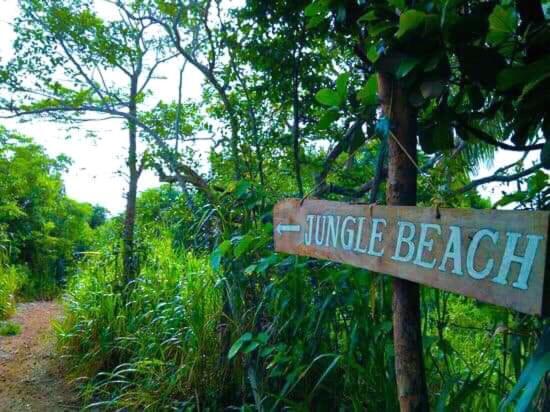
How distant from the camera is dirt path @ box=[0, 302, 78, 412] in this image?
105 inches

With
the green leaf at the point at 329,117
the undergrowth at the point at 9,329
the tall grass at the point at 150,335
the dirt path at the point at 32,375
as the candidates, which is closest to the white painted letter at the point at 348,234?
the green leaf at the point at 329,117

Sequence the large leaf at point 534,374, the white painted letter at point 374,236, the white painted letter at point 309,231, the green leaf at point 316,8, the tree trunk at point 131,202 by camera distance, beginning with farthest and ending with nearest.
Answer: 1. the tree trunk at point 131,202
2. the white painted letter at point 309,231
3. the green leaf at point 316,8
4. the white painted letter at point 374,236
5. the large leaf at point 534,374

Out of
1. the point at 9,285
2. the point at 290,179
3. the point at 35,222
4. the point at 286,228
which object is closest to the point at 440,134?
the point at 286,228

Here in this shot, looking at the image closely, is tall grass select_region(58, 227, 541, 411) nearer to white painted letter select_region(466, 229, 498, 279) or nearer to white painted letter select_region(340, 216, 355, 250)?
white painted letter select_region(340, 216, 355, 250)

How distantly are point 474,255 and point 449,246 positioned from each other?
0.05 metres

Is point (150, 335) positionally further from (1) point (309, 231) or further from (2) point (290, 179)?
(1) point (309, 231)

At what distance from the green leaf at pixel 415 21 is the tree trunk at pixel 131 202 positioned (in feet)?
10.1

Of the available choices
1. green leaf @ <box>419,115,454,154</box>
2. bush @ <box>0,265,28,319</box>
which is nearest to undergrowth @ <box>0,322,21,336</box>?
bush @ <box>0,265,28,319</box>

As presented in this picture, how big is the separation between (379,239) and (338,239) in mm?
138

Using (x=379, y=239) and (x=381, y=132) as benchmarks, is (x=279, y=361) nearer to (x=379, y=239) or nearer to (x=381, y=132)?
(x=379, y=239)

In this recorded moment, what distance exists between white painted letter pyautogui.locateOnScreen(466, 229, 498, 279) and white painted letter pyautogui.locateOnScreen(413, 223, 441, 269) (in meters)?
0.07

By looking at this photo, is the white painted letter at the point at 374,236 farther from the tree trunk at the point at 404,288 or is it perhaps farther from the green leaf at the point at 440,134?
the green leaf at the point at 440,134

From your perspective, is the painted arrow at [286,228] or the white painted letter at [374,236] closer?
the white painted letter at [374,236]

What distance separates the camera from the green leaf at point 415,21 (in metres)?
0.81
